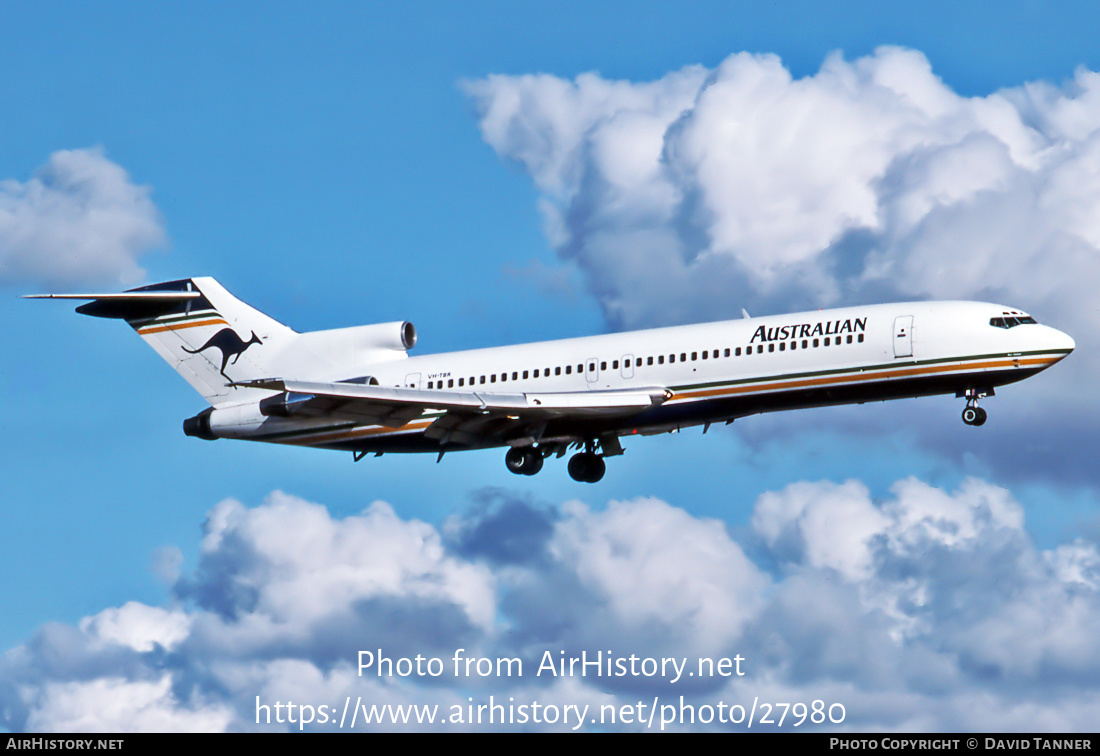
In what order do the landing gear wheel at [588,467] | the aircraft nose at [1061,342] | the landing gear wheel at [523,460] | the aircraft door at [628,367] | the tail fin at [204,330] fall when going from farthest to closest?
the tail fin at [204,330] → the landing gear wheel at [588,467] → the landing gear wheel at [523,460] → the aircraft door at [628,367] → the aircraft nose at [1061,342]

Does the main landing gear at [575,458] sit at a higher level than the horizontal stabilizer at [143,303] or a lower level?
lower

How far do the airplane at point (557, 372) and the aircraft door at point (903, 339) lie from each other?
0.03 meters

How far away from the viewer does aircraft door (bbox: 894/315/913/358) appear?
123 feet

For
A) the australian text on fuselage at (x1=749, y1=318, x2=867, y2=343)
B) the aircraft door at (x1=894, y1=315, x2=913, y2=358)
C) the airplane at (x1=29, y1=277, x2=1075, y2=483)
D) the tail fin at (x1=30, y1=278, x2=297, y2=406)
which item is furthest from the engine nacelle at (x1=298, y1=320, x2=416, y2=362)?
the aircraft door at (x1=894, y1=315, x2=913, y2=358)

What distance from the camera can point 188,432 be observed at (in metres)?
46.7

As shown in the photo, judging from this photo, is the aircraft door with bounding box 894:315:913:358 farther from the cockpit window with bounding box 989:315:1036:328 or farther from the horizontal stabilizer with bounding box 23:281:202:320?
the horizontal stabilizer with bounding box 23:281:202:320

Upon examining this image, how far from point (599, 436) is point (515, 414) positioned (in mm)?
3651

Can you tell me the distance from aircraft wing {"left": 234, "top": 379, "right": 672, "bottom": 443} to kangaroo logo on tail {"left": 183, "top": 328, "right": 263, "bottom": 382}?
7279mm

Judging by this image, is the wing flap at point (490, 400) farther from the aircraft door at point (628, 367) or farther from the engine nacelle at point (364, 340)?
the engine nacelle at point (364, 340)

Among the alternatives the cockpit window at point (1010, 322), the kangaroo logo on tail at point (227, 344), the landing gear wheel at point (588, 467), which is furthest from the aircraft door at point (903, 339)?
the kangaroo logo on tail at point (227, 344)

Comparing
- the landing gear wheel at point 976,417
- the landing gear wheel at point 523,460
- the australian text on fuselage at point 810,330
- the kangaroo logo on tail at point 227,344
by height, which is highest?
the kangaroo logo on tail at point 227,344

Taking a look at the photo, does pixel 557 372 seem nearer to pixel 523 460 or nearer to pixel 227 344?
pixel 523 460

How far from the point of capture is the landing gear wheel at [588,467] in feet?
149

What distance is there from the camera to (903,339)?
3762 centimetres
